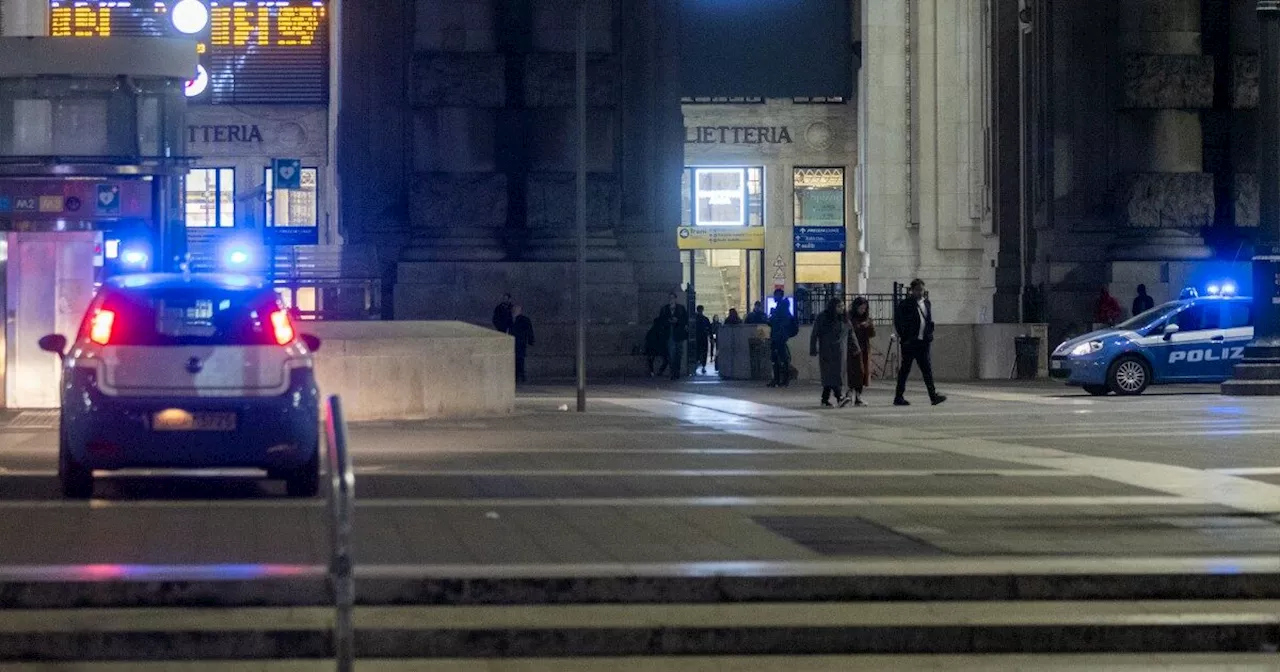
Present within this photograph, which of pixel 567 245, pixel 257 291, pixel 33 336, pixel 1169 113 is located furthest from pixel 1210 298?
pixel 257 291

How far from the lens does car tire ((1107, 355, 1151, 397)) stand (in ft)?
110

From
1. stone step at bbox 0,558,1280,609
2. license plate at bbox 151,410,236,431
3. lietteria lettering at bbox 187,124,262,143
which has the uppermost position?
lietteria lettering at bbox 187,124,262,143

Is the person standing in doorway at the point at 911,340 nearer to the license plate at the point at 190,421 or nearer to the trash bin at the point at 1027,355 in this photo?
the trash bin at the point at 1027,355

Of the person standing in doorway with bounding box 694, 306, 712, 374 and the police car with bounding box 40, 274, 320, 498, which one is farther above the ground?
the police car with bounding box 40, 274, 320, 498

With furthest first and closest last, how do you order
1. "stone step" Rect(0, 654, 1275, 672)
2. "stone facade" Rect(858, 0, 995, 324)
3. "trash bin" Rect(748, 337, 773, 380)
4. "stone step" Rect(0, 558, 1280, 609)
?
"stone facade" Rect(858, 0, 995, 324)
"trash bin" Rect(748, 337, 773, 380)
"stone step" Rect(0, 558, 1280, 609)
"stone step" Rect(0, 654, 1275, 672)

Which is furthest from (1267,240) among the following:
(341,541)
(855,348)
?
(341,541)

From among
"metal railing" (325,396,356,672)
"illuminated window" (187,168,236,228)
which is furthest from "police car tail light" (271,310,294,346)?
"illuminated window" (187,168,236,228)

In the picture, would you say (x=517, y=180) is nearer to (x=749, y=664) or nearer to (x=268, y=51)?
(x=268, y=51)

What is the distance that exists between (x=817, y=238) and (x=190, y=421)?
56.1m

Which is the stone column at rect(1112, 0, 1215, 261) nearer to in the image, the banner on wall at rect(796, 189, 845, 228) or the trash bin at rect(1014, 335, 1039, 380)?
the trash bin at rect(1014, 335, 1039, 380)

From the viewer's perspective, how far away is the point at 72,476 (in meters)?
15.0

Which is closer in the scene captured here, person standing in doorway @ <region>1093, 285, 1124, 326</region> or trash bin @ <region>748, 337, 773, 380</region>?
person standing in doorway @ <region>1093, 285, 1124, 326</region>

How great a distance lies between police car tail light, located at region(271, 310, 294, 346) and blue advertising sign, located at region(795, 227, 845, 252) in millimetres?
55163

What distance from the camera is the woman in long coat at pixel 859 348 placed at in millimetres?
29875
